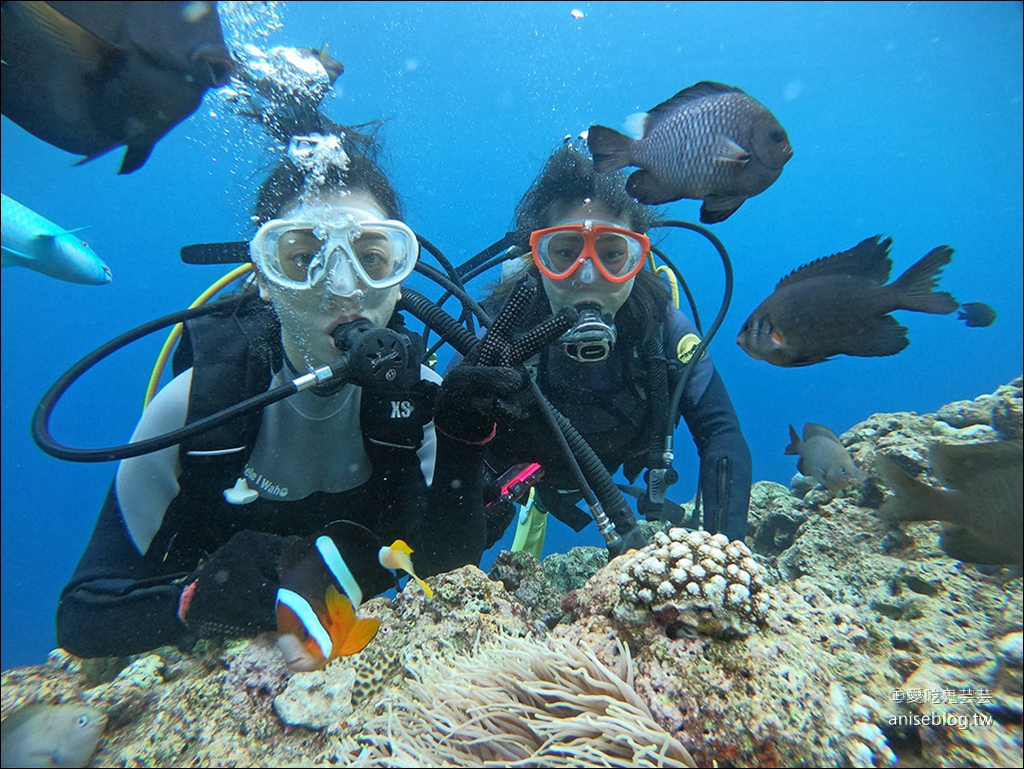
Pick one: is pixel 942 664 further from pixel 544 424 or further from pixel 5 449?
pixel 5 449

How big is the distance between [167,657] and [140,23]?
9.43ft

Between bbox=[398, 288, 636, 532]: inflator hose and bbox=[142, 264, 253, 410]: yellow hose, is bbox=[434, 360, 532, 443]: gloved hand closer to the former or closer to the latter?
bbox=[398, 288, 636, 532]: inflator hose

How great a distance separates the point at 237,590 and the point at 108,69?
6.22ft

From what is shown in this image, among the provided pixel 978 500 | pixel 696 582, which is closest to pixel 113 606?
pixel 696 582

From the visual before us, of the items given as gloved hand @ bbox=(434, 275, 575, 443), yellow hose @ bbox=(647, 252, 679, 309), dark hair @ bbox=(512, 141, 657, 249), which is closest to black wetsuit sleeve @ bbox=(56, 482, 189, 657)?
gloved hand @ bbox=(434, 275, 575, 443)

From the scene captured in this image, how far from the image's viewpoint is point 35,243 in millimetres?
2697

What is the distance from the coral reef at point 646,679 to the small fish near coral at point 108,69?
79.1 inches

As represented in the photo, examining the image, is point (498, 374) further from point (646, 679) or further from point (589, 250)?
point (589, 250)

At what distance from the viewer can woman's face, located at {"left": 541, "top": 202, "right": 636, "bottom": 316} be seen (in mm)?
3531

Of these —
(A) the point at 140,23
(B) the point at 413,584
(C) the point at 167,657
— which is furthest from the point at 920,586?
(C) the point at 167,657

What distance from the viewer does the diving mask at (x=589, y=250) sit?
3.50 metres

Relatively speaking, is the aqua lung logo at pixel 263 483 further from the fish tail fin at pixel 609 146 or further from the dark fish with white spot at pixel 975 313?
the dark fish with white spot at pixel 975 313

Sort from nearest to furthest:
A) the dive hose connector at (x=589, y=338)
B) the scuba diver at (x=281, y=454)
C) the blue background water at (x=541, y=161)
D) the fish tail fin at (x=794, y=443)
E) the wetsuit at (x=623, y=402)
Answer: the scuba diver at (x=281, y=454)
the dive hose connector at (x=589, y=338)
the fish tail fin at (x=794, y=443)
the wetsuit at (x=623, y=402)
the blue background water at (x=541, y=161)

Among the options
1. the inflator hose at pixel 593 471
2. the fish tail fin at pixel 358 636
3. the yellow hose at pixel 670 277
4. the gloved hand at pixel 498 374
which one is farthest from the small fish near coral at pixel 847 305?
the yellow hose at pixel 670 277
